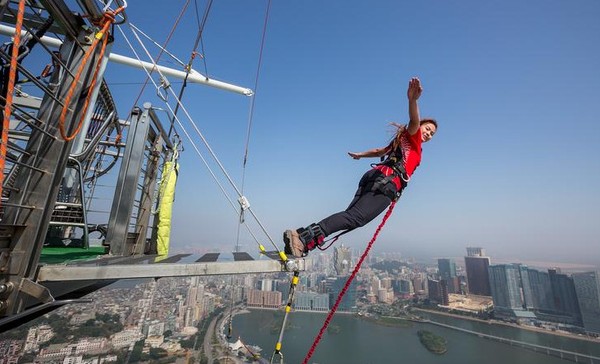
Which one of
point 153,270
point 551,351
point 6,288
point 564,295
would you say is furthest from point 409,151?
point 564,295

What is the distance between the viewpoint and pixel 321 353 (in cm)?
2877

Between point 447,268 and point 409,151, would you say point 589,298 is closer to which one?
point 447,268

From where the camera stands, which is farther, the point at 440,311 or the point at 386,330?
the point at 440,311

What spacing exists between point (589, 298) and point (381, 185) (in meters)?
55.8

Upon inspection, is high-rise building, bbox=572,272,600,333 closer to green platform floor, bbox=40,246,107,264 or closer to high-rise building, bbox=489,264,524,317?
high-rise building, bbox=489,264,524,317

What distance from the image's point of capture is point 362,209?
2.55m

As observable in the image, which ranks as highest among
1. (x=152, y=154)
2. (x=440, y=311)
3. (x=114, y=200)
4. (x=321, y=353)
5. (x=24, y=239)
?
(x=152, y=154)

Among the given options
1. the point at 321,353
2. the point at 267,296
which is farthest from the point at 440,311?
the point at 267,296

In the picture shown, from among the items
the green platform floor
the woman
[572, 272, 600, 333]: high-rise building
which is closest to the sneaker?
the woman

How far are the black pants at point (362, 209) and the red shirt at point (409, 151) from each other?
0.12m

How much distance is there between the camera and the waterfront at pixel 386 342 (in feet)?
86.3

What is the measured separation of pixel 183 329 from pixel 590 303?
53902mm

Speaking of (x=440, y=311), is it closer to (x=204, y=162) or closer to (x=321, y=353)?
(x=321, y=353)

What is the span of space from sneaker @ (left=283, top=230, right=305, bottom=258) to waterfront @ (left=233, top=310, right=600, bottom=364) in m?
26.4
